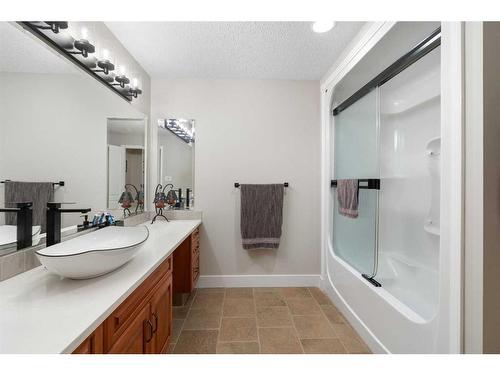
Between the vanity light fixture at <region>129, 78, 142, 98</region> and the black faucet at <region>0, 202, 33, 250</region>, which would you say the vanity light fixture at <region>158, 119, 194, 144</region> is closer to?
the vanity light fixture at <region>129, 78, 142, 98</region>

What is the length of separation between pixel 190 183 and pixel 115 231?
1.12m

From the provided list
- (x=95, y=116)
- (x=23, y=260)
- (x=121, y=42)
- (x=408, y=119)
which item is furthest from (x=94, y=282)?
(x=408, y=119)

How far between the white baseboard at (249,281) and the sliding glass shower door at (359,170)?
0.61m

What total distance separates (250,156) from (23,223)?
1.85 metres

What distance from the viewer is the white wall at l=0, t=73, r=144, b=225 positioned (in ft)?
3.12

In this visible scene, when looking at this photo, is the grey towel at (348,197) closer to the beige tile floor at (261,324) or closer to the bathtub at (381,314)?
the bathtub at (381,314)

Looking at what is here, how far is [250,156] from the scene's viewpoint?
7.93ft

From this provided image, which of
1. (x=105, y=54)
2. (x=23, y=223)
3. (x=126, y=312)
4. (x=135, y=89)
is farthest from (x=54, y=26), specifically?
(x=126, y=312)

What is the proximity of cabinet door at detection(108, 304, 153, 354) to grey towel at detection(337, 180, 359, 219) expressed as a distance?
171 cm

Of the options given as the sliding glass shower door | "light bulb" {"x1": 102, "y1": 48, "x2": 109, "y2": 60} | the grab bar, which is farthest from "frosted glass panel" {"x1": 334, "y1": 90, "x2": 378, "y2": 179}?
"light bulb" {"x1": 102, "y1": 48, "x2": 109, "y2": 60}

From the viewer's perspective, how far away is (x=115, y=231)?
1357 mm

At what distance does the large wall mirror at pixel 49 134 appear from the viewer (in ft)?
3.09

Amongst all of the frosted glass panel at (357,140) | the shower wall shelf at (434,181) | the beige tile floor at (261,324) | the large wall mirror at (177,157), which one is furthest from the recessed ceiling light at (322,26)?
the beige tile floor at (261,324)
